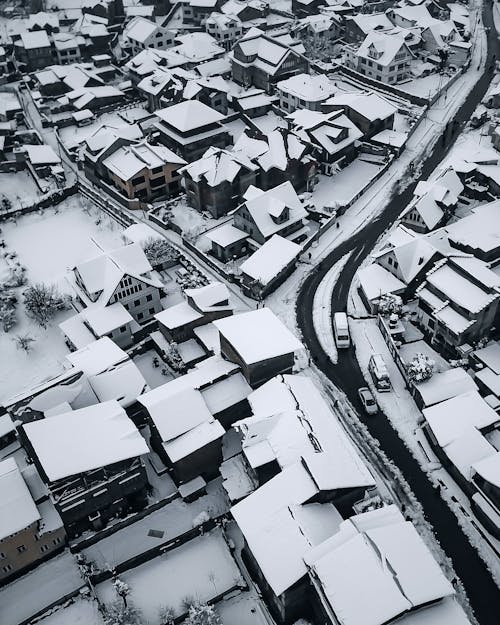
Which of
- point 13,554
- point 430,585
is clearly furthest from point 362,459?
point 13,554

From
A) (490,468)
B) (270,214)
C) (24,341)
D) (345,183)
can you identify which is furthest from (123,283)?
(345,183)

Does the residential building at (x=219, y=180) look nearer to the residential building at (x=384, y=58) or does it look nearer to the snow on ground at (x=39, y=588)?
the residential building at (x=384, y=58)

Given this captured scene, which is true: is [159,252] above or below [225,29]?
below

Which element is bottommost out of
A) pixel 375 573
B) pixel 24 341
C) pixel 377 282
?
pixel 375 573

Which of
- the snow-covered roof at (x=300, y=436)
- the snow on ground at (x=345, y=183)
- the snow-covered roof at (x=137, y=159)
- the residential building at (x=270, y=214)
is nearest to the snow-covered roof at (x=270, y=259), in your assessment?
the residential building at (x=270, y=214)

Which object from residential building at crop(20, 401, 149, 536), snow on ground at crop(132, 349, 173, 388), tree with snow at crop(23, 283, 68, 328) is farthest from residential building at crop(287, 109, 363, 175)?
residential building at crop(20, 401, 149, 536)

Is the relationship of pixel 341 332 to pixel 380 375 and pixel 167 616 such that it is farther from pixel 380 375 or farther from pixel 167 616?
pixel 167 616
